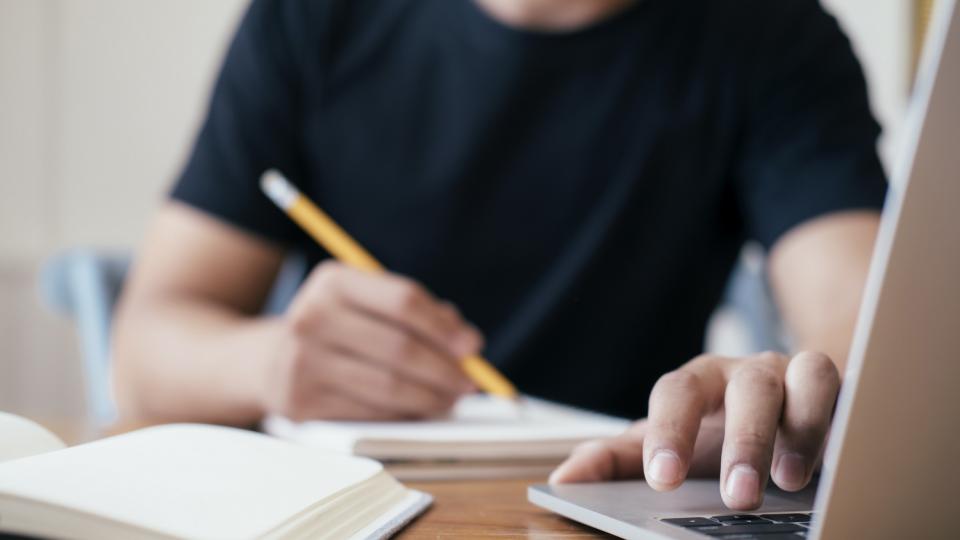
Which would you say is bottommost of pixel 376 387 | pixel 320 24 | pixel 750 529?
pixel 750 529

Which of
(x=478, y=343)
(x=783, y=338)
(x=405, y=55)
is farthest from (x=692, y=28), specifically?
(x=783, y=338)

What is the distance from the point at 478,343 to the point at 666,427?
35cm

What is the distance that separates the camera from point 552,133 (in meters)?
0.96

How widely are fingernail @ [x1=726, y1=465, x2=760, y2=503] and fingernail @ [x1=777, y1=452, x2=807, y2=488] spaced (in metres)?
0.02

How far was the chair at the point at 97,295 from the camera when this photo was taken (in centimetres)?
117

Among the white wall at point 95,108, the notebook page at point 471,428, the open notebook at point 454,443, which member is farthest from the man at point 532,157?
the white wall at point 95,108

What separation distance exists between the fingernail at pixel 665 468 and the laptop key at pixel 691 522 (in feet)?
0.05

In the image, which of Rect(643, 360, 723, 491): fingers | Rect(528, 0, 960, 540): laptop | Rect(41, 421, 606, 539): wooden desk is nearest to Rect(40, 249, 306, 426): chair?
Rect(41, 421, 606, 539): wooden desk

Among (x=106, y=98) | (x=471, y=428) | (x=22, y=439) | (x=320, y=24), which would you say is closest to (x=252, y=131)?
(x=320, y=24)

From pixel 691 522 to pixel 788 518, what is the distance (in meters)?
0.04

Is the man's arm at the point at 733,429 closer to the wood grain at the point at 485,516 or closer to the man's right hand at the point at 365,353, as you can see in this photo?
the wood grain at the point at 485,516

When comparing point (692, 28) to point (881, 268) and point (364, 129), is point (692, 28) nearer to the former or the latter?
point (364, 129)

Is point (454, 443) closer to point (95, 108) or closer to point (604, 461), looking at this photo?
point (604, 461)

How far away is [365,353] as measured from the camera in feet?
2.14
